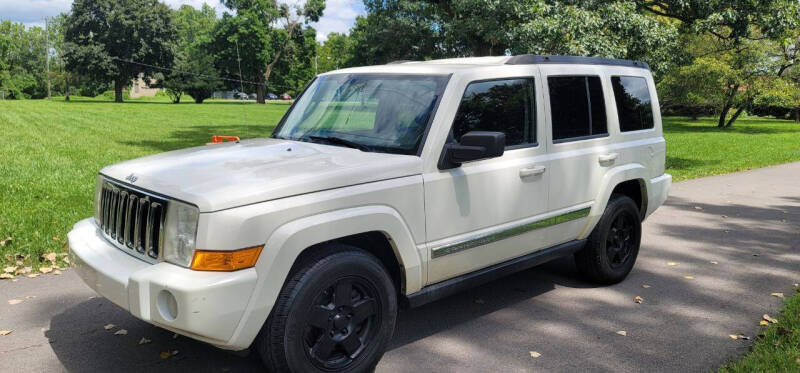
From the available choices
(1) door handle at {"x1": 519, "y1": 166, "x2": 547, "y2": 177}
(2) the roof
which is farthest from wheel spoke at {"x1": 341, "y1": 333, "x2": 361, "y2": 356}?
(2) the roof

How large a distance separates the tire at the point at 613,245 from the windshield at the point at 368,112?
83.6 inches

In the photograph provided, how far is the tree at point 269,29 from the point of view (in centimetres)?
5600

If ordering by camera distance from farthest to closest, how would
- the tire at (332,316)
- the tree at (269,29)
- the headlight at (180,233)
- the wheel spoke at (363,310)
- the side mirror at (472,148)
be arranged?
the tree at (269,29)
the side mirror at (472,148)
the wheel spoke at (363,310)
the tire at (332,316)
the headlight at (180,233)

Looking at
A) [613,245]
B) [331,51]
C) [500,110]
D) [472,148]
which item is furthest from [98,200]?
[331,51]

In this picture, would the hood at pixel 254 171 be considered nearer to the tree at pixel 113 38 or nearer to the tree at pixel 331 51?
the tree at pixel 113 38

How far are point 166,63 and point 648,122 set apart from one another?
222 ft

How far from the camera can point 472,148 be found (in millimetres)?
3795

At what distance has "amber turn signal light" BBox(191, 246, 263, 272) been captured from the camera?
3.09 m

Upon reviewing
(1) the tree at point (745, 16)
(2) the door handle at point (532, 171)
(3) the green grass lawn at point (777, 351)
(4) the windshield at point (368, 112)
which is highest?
(1) the tree at point (745, 16)

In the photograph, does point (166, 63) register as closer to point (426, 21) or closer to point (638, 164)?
point (426, 21)

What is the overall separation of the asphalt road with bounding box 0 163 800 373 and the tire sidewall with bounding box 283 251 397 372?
0.31m

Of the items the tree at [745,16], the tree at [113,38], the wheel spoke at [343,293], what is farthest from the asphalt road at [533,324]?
the tree at [113,38]

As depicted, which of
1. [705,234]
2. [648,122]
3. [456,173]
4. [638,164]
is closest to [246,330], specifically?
[456,173]

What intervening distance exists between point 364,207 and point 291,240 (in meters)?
0.51
